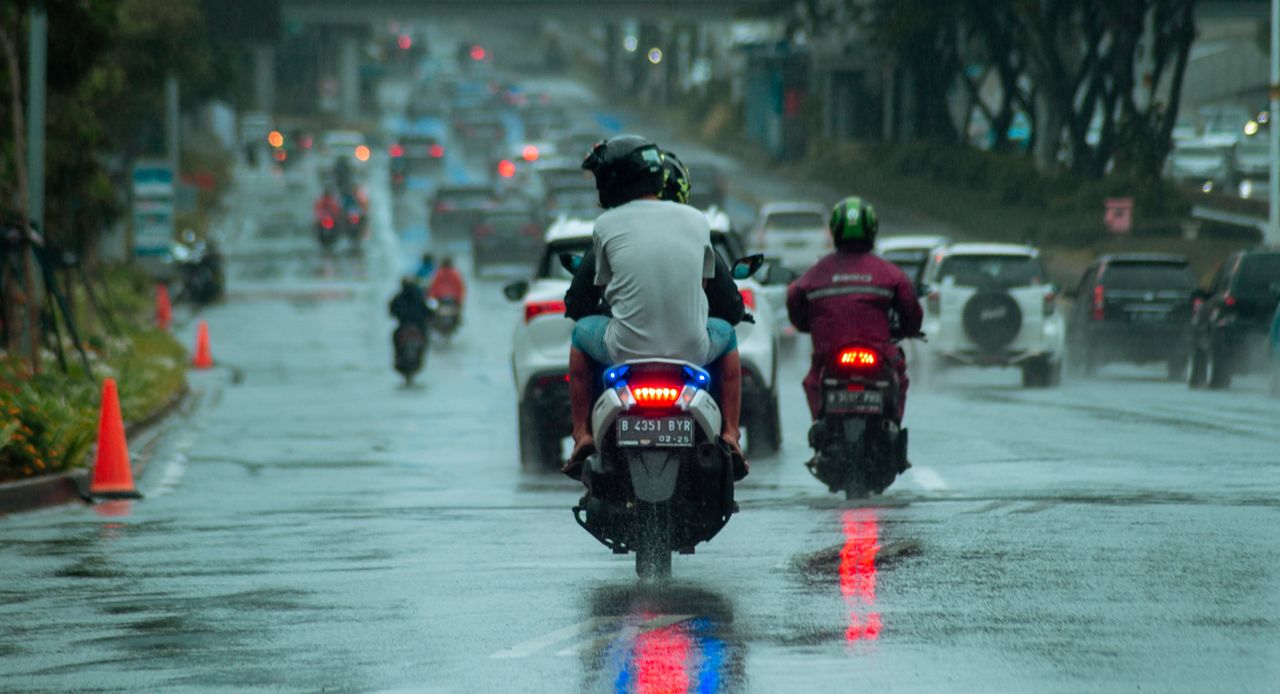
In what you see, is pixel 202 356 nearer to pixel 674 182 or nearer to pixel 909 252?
pixel 909 252

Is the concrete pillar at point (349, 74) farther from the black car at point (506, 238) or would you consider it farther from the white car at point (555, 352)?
the white car at point (555, 352)

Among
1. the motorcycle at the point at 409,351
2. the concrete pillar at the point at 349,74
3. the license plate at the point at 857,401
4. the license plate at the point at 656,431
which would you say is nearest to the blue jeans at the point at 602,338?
the license plate at the point at 656,431

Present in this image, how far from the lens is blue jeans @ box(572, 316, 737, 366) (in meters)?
10.1

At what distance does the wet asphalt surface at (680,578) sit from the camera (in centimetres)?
798

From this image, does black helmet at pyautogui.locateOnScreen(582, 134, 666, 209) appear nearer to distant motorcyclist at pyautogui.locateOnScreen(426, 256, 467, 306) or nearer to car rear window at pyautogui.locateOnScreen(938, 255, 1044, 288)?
car rear window at pyautogui.locateOnScreen(938, 255, 1044, 288)

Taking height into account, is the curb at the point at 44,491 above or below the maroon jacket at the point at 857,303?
below

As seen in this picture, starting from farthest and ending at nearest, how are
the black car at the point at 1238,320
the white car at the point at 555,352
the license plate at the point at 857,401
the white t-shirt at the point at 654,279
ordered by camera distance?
1. the black car at the point at 1238,320
2. the white car at the point at 555,352
3. the license plate at the point at 857,401
4. the white t-shirt at the point at 654,279

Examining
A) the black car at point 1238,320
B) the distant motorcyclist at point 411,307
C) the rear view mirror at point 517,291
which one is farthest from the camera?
the distant motorcyclist at point 411,307

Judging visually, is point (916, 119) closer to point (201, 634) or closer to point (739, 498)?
point (739, 498)

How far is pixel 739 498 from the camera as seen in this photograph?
14.7 m

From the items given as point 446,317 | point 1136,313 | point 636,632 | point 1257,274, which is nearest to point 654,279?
point 636,632

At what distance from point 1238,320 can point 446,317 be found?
15.4 metres

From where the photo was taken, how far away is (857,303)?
13.4 meters

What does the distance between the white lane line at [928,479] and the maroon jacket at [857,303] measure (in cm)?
169
